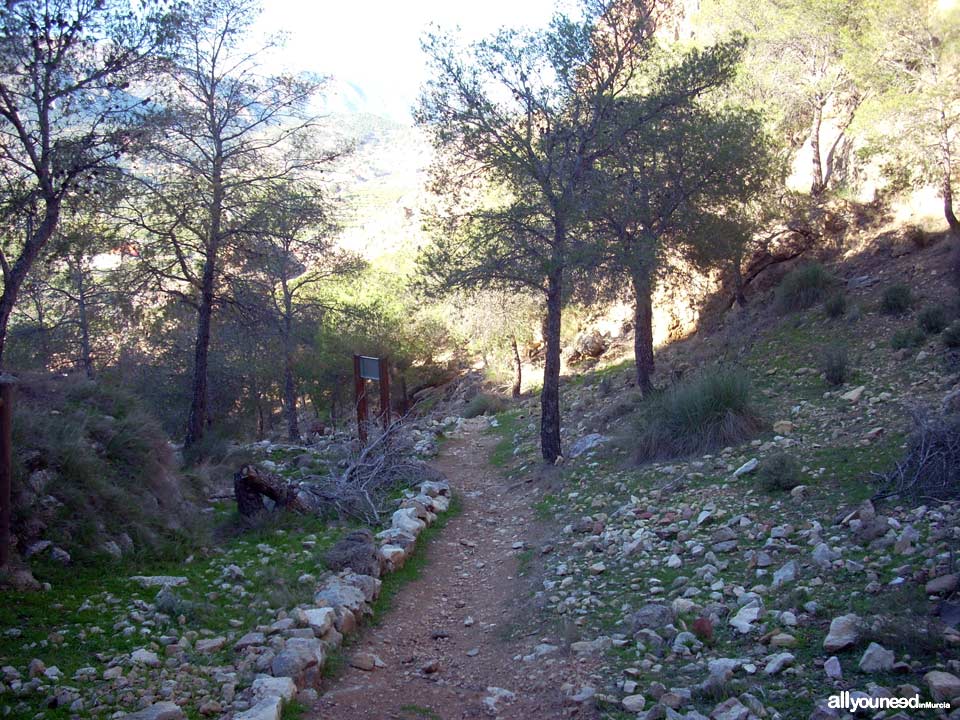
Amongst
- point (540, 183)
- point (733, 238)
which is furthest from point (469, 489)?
point (733, 238)

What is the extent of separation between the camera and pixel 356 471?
1141 centimetres

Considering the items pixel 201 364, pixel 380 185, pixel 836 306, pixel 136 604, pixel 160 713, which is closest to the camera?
pixel 160 713

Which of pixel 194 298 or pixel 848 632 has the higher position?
pixel 194 298

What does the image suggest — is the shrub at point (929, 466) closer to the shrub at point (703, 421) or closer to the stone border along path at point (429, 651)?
the shrub at point (703, 421)

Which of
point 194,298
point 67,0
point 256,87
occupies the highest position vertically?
point 256,87

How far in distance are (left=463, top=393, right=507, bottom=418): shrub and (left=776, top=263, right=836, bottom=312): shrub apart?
351 inches

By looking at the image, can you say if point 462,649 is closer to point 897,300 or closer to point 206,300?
point 206,300

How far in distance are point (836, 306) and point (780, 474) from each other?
913 cm

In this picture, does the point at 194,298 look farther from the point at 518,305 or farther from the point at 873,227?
the point at 873,227

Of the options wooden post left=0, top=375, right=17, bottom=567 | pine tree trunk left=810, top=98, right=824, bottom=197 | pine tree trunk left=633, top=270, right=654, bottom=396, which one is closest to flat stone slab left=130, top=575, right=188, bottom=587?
wooden post left=0, top=375, right=17, bottom=567

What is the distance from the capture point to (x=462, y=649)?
617 cm

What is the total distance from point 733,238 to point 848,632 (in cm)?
1250

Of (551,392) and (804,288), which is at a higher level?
(804,288)

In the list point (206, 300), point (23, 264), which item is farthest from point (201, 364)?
point (23, 264)
